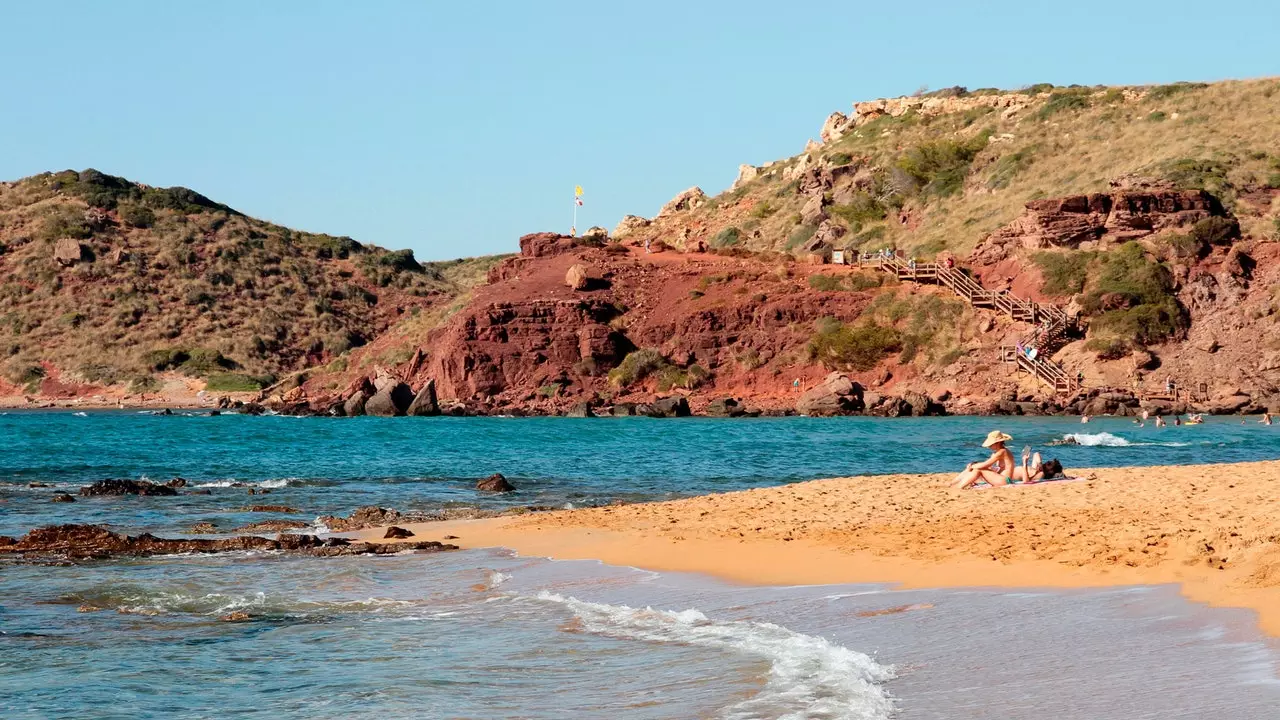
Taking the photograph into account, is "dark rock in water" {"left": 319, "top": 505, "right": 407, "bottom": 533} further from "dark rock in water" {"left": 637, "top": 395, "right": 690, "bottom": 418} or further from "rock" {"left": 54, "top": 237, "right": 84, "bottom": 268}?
"rock" {"left": 54, "top": 237, "right": 84, "bottom": 268}

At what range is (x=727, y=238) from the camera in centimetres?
10275

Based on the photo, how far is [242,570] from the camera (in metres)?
16.1

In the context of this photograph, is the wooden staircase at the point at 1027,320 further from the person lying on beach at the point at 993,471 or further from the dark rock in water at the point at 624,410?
the person lying on beach at the point at 993,471

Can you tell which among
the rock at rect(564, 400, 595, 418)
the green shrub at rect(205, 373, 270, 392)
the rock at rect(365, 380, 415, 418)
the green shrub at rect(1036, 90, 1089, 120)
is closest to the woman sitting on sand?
the rock at rect(564, 400, 595, 418)

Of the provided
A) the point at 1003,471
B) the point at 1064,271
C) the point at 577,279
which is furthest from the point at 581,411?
the point at 1003,471

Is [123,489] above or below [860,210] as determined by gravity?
below

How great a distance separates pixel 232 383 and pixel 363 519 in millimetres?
76272

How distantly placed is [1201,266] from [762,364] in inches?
880

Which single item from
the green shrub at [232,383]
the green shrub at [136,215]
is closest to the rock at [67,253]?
the green shrub at [136,215]

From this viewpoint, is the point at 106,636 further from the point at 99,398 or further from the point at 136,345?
the point at 136,345

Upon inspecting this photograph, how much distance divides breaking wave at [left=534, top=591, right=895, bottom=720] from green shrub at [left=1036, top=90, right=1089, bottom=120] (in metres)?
96.5

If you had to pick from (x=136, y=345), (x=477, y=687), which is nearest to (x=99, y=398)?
(x=136, y=345)

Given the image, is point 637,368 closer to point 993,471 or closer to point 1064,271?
point 1064,271

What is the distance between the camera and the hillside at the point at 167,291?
96.6m
